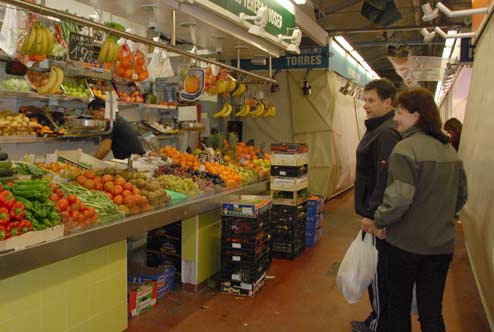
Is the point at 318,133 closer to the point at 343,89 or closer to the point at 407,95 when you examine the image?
the point at 343,89

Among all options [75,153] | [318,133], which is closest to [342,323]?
[75,153]

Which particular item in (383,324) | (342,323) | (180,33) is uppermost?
(180,33)

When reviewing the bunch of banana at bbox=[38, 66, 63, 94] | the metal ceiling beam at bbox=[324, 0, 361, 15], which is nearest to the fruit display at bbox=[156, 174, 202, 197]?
the bunch of banana at bbox=[38, 66, 63, 94]

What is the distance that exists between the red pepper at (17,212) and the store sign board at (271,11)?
282cm

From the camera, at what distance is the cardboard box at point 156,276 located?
451cm

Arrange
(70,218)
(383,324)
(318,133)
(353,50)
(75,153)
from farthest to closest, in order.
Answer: (353,50)
(318,133)
(75,153)
(383,324)
(70,218)

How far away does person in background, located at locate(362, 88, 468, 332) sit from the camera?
9.25ft

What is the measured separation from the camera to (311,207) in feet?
22.2

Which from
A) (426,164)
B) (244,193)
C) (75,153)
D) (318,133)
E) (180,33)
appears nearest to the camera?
(426,164)

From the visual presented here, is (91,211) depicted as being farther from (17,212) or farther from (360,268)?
(360,268)

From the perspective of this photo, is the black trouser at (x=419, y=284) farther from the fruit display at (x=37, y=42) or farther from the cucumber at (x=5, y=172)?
the fruit display at (x=37, y=42)

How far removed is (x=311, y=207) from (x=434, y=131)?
3972mm

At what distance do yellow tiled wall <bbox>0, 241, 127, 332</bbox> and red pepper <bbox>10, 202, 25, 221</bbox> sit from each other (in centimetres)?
35

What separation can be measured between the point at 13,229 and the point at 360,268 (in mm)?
2295
